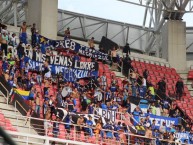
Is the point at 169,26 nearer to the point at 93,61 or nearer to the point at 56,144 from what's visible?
the point at 93,61

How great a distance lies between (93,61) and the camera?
71.2 feet

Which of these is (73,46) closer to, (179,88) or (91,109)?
(91,109)

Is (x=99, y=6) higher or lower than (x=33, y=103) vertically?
higher

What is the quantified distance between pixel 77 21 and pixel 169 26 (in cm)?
614

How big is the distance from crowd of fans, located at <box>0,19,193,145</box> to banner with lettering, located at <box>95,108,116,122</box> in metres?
0.17

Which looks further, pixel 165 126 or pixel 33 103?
pixel 165 126

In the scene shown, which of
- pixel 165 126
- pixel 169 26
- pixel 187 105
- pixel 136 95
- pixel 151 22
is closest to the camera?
pixel 165 126

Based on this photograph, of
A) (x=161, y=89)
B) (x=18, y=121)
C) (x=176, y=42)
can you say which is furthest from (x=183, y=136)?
(x=176, y=42)

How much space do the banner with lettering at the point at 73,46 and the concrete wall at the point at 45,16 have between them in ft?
2.32

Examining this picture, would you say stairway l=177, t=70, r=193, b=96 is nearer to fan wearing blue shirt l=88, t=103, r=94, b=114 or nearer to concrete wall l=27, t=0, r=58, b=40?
concrete wall l=27, t=0, r=58, b=40

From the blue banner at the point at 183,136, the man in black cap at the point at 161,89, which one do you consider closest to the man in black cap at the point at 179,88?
the man in black cap at the point at 161,89

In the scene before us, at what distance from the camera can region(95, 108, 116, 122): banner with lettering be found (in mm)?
17266

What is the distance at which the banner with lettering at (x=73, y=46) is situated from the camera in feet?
67.1

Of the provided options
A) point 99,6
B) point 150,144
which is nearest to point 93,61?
point 150,144
